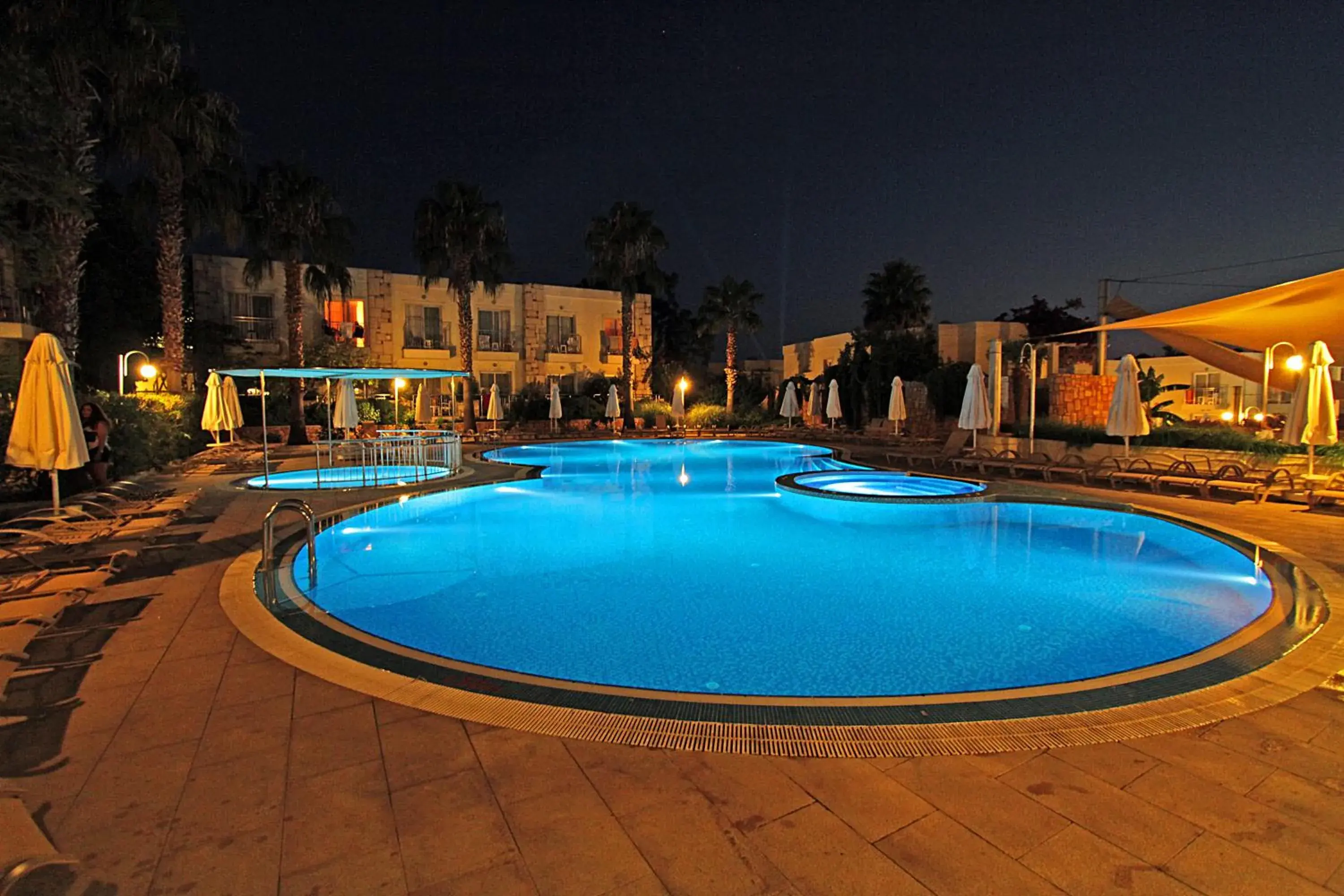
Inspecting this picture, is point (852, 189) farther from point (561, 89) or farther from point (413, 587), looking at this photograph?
point (413, 587)

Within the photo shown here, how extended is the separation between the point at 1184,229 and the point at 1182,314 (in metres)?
23.4

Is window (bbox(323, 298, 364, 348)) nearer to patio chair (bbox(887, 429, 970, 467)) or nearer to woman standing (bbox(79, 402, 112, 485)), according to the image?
Answer: woman standing (bbox(79, 402, 112, 485))

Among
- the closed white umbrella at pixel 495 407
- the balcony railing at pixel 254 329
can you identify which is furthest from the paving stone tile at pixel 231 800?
the balcony railing at pixel 254 329

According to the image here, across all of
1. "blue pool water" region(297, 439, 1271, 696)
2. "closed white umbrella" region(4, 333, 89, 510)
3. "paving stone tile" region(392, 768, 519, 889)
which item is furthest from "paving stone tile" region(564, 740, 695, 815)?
"closed white umbrella" region(4, 333, 89, 510)

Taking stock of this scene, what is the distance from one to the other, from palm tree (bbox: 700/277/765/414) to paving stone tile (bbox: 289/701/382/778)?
93.6 feet

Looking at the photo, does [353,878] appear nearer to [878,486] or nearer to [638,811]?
[638,811]

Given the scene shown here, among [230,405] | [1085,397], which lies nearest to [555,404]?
[230,405]

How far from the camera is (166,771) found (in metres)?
2.85

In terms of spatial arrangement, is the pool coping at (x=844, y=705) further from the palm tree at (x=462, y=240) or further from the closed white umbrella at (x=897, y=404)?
the palm tree at (x=462, y=240)

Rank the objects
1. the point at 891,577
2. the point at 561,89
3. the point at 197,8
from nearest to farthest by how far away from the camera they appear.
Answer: the point at 891,577 < the point at 197,8 < the point at 561,89

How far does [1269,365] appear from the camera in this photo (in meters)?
14.2

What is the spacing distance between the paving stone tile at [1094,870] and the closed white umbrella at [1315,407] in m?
10.4

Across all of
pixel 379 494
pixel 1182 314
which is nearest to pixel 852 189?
pixel 1182 314

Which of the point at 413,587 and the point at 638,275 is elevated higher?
the point at 638,275
